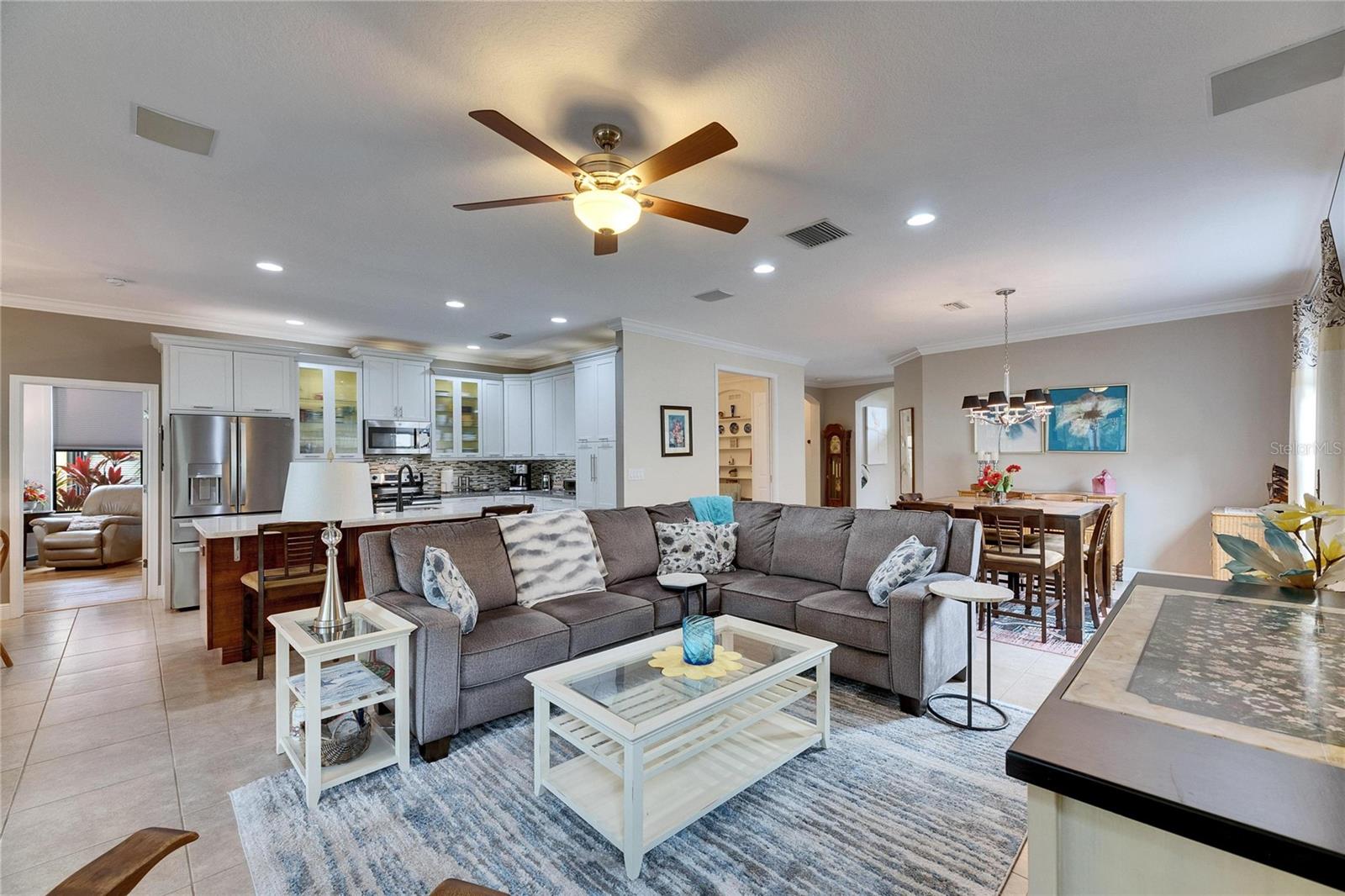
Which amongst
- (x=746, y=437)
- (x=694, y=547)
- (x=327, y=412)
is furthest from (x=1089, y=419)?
(x=327, y=412)

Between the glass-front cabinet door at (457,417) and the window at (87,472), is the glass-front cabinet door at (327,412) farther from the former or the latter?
the window at (87,472)

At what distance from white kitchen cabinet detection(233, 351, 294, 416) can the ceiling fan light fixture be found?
4712 millimetres

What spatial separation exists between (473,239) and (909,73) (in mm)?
2495

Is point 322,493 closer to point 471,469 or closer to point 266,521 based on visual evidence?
point 266,521

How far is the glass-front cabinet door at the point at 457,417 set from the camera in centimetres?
688

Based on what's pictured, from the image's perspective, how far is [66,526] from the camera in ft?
21.9

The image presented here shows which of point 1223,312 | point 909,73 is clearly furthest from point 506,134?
point 1223,312

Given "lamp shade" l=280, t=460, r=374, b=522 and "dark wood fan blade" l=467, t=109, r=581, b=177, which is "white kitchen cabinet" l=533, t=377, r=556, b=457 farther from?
"dark wood fan blade" l=467, t=109, r=581, b=177

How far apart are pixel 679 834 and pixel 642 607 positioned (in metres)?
1.36

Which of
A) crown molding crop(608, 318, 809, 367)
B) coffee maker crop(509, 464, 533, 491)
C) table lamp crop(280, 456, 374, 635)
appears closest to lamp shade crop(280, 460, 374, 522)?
table lamp crop(280, 456, 374, 635)

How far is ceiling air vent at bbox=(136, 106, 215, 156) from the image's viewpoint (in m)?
2.21

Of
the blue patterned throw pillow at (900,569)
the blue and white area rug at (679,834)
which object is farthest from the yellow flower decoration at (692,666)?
the blue patterned throw pillow at (900,569)

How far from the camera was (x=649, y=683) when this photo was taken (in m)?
2.22

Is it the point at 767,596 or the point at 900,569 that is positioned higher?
the point at 900,569
